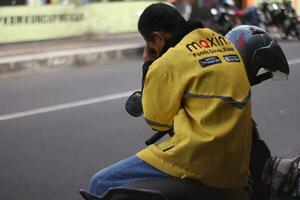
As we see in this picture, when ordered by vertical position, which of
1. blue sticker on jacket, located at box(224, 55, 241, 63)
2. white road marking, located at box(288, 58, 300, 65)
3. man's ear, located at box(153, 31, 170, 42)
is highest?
man's ear, located at box(153, 31, 170, 42)

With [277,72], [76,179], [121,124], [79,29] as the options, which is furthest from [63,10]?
[277,72]

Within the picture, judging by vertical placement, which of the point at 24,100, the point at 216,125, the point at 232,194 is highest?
the point at 216,125

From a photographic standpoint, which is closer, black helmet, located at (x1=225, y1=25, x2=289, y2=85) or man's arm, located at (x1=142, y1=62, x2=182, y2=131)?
man's arm, located at (x1=142, y1=62, x2=182, y2=131)

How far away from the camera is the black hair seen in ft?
8.28

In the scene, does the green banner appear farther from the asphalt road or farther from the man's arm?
the man's arm

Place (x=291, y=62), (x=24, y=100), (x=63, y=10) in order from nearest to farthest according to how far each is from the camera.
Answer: (x=24, y=100) < (x=291, y=62) < (x=63, y=10)

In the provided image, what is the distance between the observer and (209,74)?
237 centimetres

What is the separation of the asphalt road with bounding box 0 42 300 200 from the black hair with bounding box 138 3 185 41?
2407mm

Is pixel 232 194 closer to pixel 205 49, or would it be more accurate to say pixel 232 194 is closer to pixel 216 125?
pixel 216 125

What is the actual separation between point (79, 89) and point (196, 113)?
7.08m

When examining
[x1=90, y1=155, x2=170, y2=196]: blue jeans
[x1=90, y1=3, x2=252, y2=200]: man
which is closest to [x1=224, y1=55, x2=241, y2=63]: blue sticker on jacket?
[x1=90, y1=3, x2=252, y2=200]: man

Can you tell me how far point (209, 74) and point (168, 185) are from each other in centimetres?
45

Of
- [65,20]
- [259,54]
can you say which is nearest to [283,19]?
[65,20]

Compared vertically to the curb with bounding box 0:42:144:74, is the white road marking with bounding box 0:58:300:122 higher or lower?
higher
